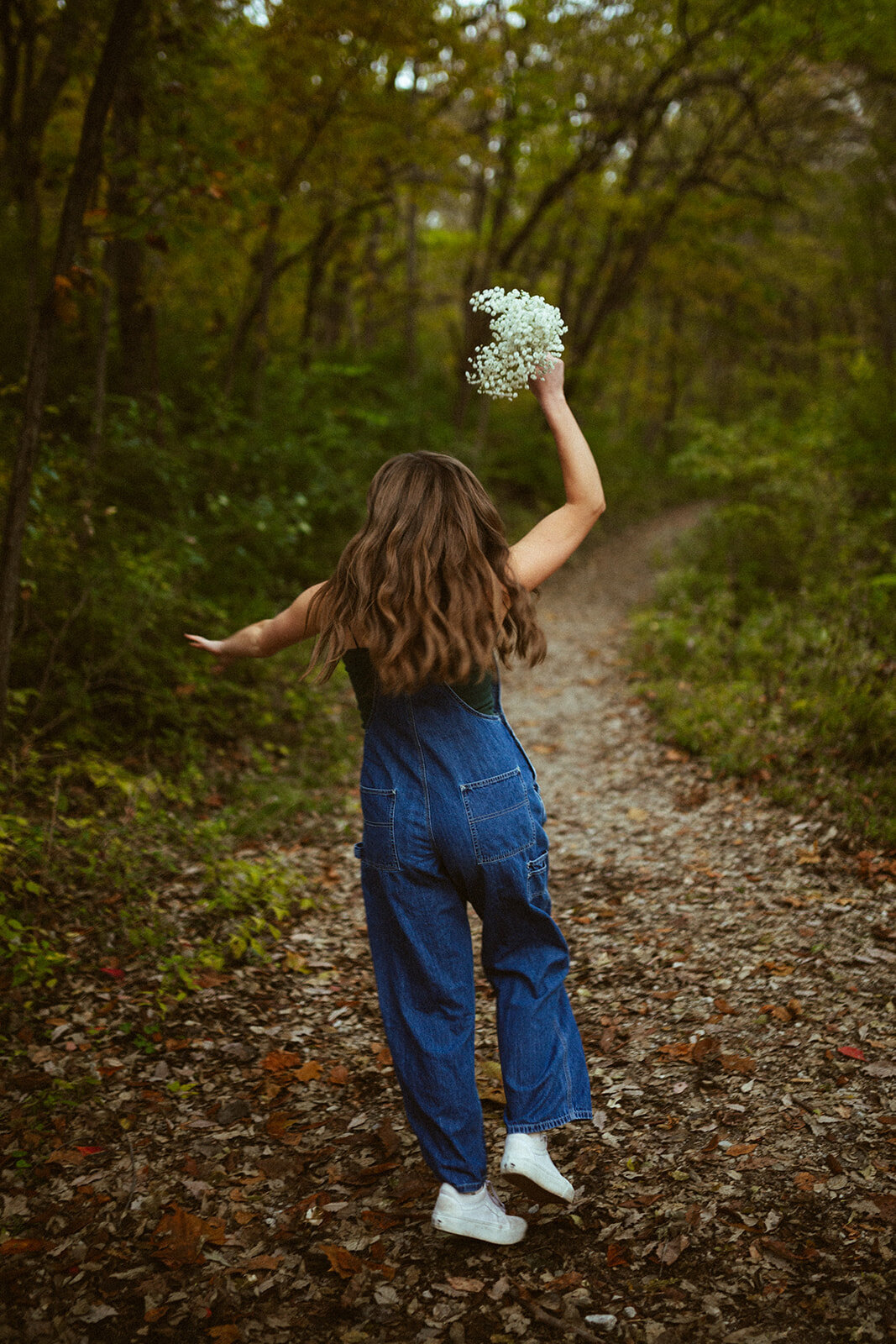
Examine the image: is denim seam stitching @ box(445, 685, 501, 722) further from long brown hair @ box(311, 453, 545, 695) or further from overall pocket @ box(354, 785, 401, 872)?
overall pocket @ box(354, 785, 401, 872)

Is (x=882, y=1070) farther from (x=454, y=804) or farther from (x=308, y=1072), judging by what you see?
(x=308, y=1072)

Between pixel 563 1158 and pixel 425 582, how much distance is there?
189cm

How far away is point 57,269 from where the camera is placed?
3684 millimetres

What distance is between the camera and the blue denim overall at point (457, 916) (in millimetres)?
2262

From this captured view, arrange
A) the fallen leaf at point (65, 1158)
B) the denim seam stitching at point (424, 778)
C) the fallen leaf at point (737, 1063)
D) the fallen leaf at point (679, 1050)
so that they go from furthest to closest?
the fallen leaf at point (679, 1050)
the fallen leaf at point (737, 1063)
the fallen leaf at point (65, 1158)
the denim seam stitching at point (424, 778)

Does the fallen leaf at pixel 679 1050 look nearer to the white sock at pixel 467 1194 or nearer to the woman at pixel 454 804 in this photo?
the woman at pixel 454 804

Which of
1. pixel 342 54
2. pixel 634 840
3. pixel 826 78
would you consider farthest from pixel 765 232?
pixel 634 840

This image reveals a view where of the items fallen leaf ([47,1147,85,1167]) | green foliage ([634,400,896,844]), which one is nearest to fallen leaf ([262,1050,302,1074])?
fallen leaf ([47,1147,85,1167])

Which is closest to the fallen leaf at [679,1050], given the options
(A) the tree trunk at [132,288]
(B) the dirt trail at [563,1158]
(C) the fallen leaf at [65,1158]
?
(B) the dirt trail at [563,1158]

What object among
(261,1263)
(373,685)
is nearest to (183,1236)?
(261,1263)

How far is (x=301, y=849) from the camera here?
515cm

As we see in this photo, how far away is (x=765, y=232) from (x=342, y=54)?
405 inches

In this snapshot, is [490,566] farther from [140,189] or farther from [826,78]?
[826,78]

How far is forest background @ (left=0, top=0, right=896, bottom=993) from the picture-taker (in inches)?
171
